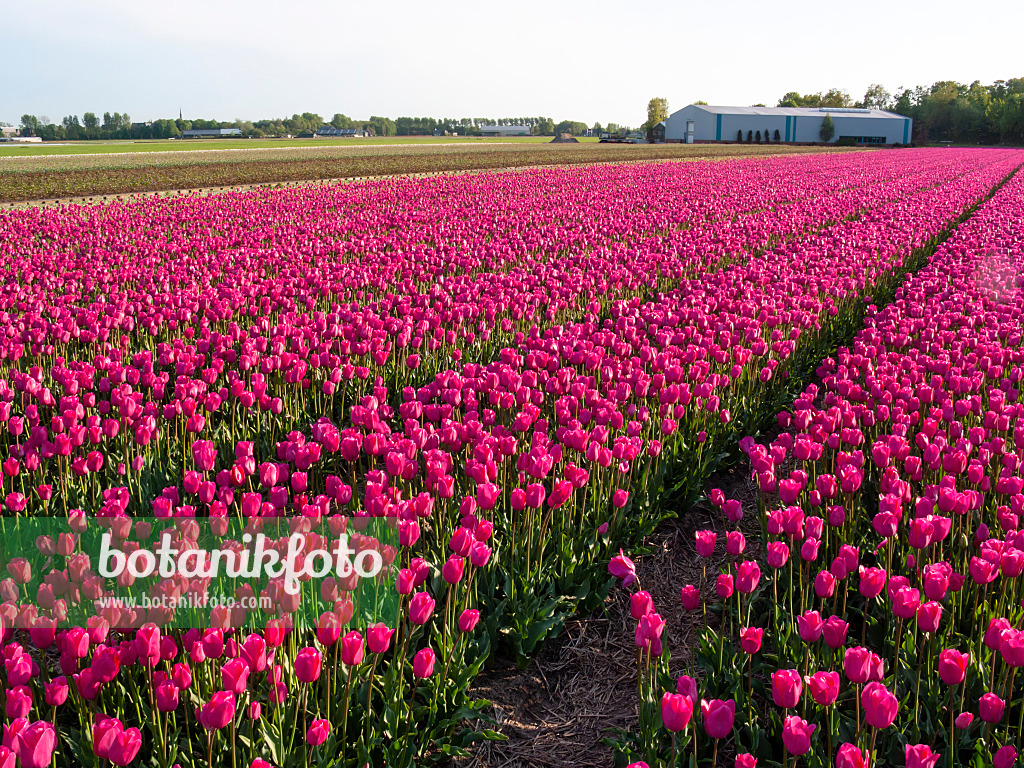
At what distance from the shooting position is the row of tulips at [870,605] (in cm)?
230

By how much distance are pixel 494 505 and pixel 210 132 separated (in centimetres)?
20047

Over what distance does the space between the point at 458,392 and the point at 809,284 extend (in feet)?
19.6

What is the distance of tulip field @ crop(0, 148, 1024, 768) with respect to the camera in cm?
249

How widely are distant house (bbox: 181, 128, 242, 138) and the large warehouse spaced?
105 meters

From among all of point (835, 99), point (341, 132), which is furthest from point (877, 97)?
point (341, 132)

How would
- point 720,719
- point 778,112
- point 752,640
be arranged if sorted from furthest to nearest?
point 778,112 < point 752,640 < point 720,719

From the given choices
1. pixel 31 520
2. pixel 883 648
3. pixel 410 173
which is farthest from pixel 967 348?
pixel 410 173

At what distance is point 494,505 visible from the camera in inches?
154

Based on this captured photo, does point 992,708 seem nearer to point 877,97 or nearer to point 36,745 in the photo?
point 36,745

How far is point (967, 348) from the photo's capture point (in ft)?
20.7

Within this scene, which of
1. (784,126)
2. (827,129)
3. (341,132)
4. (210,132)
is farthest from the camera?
(210,132)

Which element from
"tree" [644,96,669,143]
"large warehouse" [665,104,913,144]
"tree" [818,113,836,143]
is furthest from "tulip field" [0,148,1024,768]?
"tree" [644,96,669,143]

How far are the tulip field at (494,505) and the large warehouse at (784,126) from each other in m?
111

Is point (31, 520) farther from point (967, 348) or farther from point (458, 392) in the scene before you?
point (967, 348)
